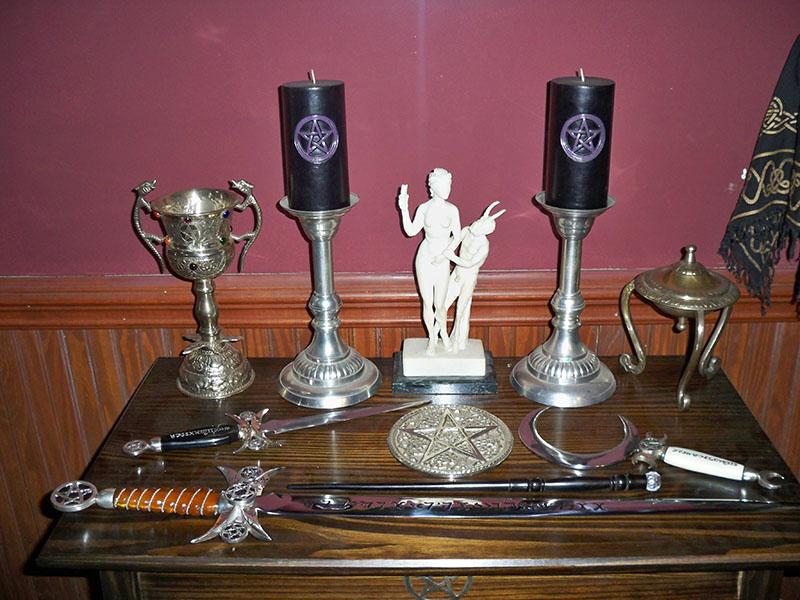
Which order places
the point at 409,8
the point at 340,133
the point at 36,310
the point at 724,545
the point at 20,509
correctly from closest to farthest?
the point at 724,545 < the point at 340,133 < the point at 409,8 < the point at 36,310 < the point at 20,509

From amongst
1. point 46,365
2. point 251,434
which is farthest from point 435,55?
point 46,365

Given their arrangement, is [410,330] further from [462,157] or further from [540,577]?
[540,577]

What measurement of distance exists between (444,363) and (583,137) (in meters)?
0.39

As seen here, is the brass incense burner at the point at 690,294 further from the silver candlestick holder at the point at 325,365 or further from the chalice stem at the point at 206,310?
the chalice stem at the point at 206,310

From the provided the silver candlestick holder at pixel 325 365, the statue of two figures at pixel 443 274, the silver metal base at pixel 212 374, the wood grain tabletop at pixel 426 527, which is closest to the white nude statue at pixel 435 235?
the statue of two figures at pixel 443 274

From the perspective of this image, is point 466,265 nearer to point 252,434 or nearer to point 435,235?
point 435,235

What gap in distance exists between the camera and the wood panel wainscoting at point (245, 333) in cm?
131

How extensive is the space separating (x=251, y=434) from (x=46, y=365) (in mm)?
602

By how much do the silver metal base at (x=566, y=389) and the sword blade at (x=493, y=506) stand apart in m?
0.22

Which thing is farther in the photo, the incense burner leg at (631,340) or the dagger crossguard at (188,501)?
the incense burner leg at (631,340)

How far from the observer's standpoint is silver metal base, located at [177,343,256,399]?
44.9 inches

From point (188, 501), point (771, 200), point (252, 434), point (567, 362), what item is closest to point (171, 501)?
point (188, 501)

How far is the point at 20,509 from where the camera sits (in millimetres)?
1547

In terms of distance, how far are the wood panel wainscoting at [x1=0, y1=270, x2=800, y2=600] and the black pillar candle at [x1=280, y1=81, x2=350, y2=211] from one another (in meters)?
0.29
